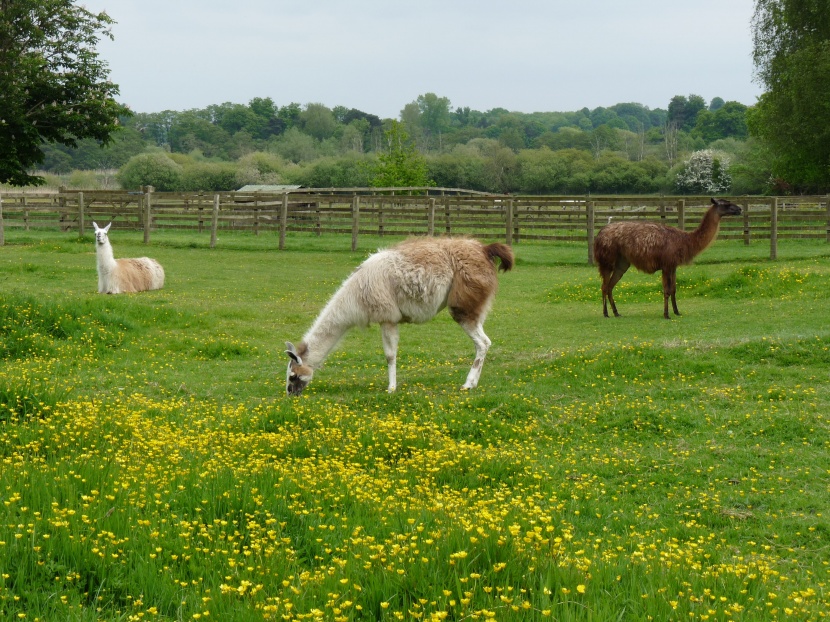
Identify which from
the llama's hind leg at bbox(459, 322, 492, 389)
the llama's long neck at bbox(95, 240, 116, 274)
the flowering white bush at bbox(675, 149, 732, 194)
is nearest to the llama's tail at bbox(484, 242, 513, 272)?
the llama's hind leg at bbox(459, 322, 492, 389)

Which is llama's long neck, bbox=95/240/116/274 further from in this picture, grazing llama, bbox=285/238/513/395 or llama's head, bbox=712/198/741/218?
llama's head, bbox=712/198/741/218

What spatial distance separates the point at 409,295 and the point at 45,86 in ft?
53.9

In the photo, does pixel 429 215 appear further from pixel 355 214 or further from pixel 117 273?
pixel 117 273

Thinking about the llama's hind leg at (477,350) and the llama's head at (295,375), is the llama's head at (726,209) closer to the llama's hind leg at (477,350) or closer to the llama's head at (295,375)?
the llama's hind leg at (477,350)

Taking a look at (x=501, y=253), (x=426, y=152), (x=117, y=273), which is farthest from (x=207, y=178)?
(x=501, y=253)

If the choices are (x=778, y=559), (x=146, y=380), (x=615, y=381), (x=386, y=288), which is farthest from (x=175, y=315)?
(x=778, y=559)

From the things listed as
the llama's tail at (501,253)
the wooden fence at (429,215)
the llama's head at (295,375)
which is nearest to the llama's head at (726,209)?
the llama's tail at (501,253)

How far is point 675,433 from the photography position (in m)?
7.16

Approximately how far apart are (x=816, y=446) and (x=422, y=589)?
15.4 ft

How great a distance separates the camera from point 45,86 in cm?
2150

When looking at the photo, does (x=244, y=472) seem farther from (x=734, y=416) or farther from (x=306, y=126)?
(x=306, y=126)

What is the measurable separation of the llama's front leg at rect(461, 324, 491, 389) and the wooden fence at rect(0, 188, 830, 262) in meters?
14.3

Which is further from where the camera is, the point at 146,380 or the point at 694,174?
the point at 694,174

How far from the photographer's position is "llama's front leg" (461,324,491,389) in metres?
9.09
